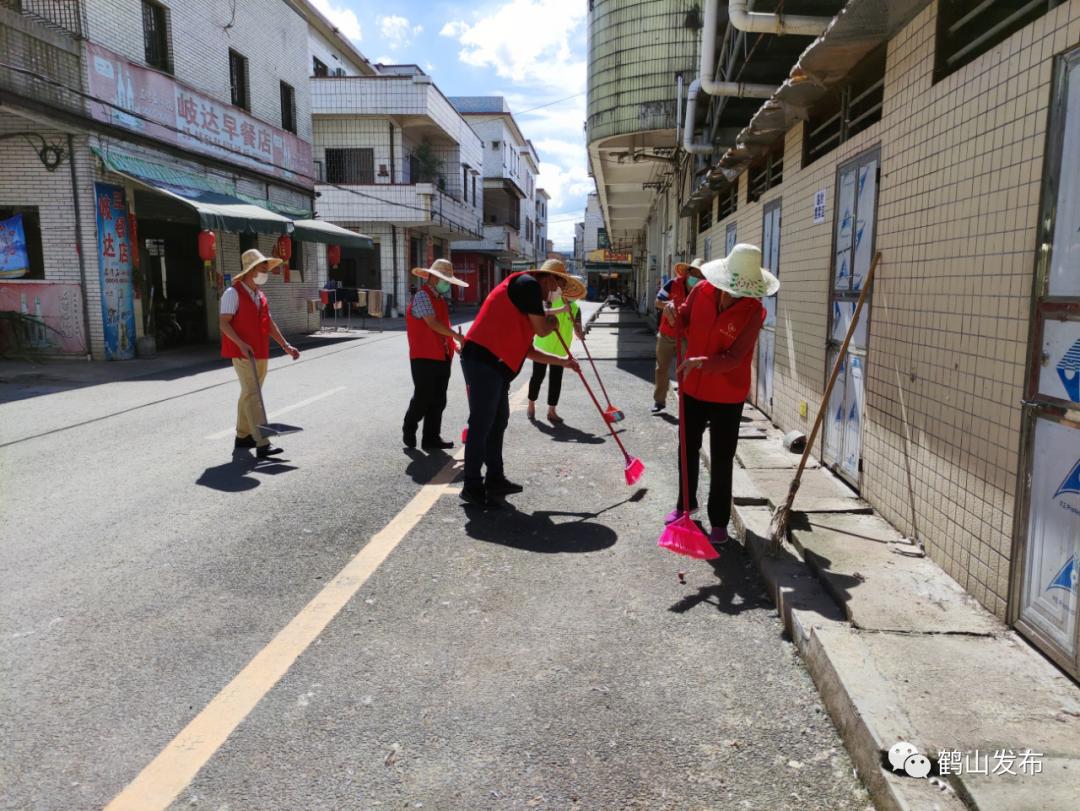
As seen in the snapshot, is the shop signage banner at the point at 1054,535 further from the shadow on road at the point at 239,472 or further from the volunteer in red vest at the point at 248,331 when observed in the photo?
the volunteer in red vest at the point at 248,331

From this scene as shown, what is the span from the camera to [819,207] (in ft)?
21.0

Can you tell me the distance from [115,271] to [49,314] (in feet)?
4.42

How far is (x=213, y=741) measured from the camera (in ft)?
9.00

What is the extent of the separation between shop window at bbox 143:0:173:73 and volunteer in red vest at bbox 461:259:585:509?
542 inches

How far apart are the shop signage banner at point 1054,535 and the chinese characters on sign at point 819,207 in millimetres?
3613

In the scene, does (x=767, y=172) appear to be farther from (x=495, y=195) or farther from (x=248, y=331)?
(x=495, y=195)

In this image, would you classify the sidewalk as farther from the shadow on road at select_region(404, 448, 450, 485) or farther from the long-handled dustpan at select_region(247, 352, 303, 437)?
the long-handled dustpan at select_region(247, 352, 303, 437)

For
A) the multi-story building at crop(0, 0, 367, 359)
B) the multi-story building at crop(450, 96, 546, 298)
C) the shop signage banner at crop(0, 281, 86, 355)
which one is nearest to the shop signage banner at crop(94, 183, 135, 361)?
the multi-story building at crop(0, 0, 367, 359)

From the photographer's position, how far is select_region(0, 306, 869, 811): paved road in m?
2.58

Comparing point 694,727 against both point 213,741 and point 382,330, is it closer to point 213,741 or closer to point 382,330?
point 213,741

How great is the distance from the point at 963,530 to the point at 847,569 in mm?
565

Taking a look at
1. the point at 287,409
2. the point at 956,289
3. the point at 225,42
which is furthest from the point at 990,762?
the point at 225,42

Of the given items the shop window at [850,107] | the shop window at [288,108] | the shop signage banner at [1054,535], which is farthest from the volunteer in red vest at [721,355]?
the shop window at [288,108]

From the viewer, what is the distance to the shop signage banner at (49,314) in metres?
14.1
